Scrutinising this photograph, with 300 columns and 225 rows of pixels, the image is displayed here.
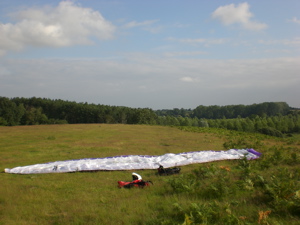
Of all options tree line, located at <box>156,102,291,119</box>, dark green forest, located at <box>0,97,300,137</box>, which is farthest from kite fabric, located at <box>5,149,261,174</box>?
tree line, located at <box>156,102,291,119</box>

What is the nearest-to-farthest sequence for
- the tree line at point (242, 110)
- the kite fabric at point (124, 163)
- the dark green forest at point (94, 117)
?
the kite fabric at point (124, 163) → the dark green forest at point (94, 117) → the tree line at point (242, 110)

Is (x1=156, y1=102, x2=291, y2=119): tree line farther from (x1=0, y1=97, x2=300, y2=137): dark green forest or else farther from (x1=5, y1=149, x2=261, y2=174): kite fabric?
(x1=5, y1=149, x2=261, y2=174): kite fabric

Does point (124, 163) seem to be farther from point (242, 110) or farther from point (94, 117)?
point (242, 110)

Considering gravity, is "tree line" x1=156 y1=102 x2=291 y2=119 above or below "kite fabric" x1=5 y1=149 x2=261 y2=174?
above

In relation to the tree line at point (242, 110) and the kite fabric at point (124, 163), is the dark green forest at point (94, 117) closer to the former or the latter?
the tree line at point (242, 110)

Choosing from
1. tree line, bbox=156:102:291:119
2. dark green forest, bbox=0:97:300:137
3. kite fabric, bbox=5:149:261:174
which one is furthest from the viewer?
tree line, bbox=156:102:291:119

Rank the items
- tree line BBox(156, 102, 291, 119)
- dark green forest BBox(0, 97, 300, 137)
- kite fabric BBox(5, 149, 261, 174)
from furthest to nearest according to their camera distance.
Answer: tree line BBox(156, 102, 291, 119) < dark green forest BBox(0, 97, 300, 137) < kite fabric BBox(5, 149, 261, 174)

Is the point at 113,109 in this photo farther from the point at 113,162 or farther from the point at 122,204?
the point at 122,204

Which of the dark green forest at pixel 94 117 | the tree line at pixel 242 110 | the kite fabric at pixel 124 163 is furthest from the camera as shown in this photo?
the tree line at pixel 242 110

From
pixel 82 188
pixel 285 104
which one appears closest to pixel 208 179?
pixel 82 188

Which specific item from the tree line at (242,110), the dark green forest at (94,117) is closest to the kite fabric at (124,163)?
the dark green forest at (94,117)

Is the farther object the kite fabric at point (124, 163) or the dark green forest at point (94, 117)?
the dark green forest at point (94, 117)

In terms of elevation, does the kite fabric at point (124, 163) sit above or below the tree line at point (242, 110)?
below

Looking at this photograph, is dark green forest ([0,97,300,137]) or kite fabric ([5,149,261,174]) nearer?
kite fabric ([5,149,261,174])
